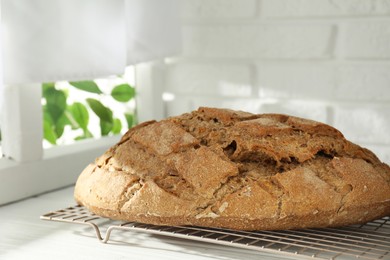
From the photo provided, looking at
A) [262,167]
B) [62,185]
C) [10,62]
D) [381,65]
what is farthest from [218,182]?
[381,65]

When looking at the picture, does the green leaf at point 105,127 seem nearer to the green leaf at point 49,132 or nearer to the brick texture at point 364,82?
the green leaf at point 49,132

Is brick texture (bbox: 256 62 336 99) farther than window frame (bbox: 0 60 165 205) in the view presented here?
Yes

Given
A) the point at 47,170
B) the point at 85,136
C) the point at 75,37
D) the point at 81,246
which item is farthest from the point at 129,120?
the point at 81,246

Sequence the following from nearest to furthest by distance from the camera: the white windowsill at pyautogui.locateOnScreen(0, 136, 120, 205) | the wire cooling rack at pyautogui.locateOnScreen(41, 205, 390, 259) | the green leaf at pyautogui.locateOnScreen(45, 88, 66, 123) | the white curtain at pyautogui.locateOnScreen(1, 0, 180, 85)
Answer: the wire cooling rack at pyautogui.locateOnScreen(41, 205, 390, 259), the white curtain at pyautogui.locateOnScreen(1, 0, 180, 85), the white windowsill at pyautogui.locateOnScreen(0, 136, 120, 205), the green leaf at pyautogui.locateOnScreen(45, 88, 66, 123)

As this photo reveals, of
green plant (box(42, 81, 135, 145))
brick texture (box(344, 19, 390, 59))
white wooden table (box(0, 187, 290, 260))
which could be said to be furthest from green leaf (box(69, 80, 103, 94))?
brick texture (box(344, 19, 390, 59))

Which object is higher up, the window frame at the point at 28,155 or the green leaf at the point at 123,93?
the green leaf at the point at 123,93

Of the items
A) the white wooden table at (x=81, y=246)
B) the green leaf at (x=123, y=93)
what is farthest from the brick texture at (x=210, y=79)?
the white wooden table at (x=81, y=246)

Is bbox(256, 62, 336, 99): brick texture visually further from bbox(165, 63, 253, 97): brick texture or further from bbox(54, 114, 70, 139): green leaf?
bbox(54, 114, 70, 139): green leaf
